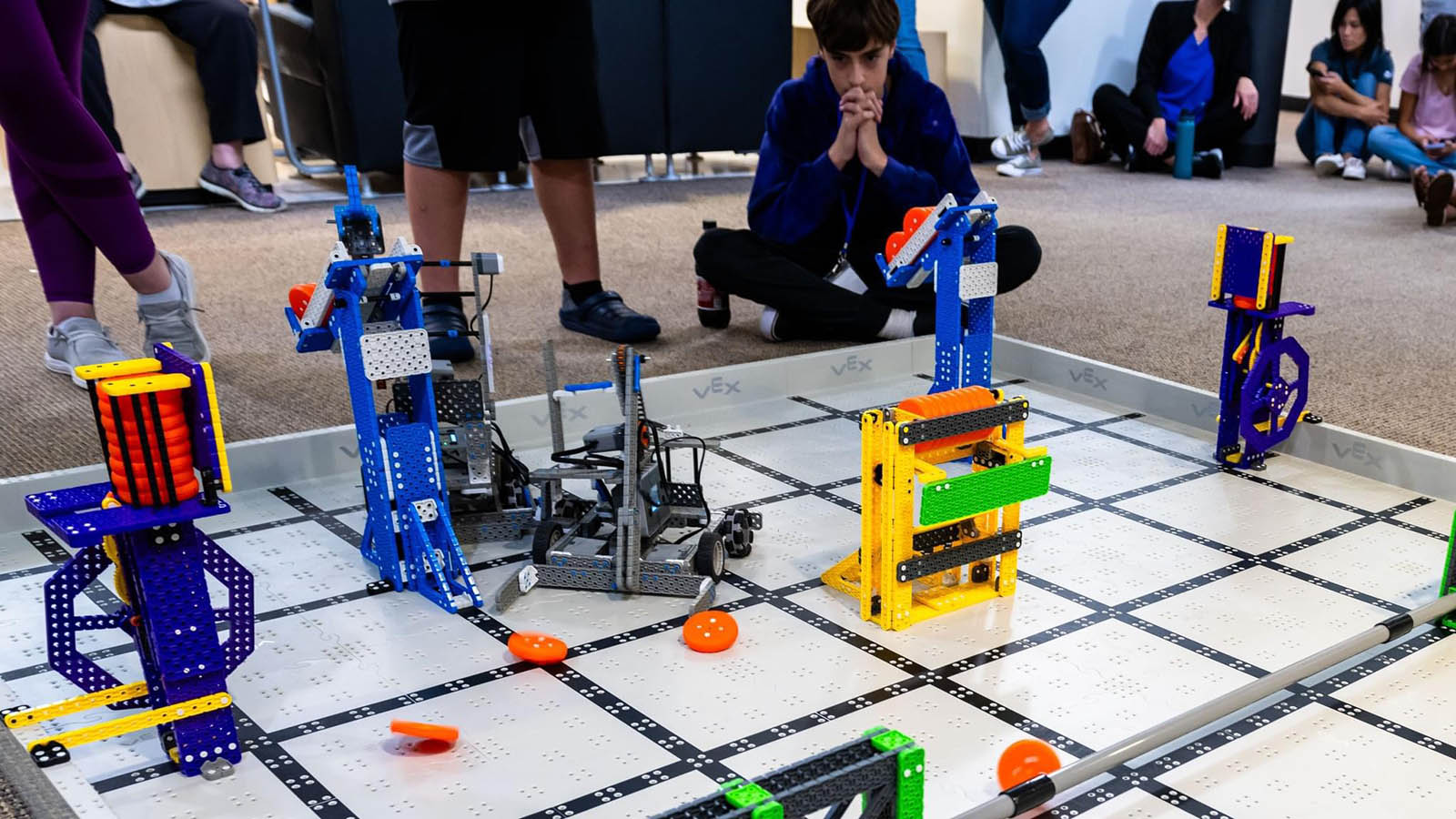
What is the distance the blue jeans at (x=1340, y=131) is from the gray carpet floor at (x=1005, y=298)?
494mm

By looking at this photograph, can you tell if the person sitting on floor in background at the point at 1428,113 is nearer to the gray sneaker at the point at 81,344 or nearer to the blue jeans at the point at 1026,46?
the blue jeans at the point at 1026,46

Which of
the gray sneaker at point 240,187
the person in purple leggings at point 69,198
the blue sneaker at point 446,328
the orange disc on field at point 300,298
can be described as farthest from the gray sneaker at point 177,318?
the gray sneaker at point 240,187

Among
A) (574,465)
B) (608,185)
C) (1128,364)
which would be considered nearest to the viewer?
(574,465)

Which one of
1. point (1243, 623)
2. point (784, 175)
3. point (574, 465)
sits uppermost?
point (784, 175)

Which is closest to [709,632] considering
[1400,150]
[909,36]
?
[909,36]

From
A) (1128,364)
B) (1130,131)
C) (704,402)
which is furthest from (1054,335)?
(1130,131)

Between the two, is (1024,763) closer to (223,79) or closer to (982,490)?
(982,490)

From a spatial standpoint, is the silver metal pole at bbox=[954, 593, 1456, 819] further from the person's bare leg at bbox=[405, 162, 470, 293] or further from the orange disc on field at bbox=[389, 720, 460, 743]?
the person's bare leg at bbox=[405, 162, 470, 293]

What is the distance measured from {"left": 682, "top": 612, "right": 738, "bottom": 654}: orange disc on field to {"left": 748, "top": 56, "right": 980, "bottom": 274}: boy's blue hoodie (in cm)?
142

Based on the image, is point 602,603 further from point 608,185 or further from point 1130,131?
point 1130,131

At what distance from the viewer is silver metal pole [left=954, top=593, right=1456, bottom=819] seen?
1252 mm

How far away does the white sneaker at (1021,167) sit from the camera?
5.84 m

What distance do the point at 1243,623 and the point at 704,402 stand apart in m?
1.21

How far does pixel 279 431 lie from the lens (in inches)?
95.9
